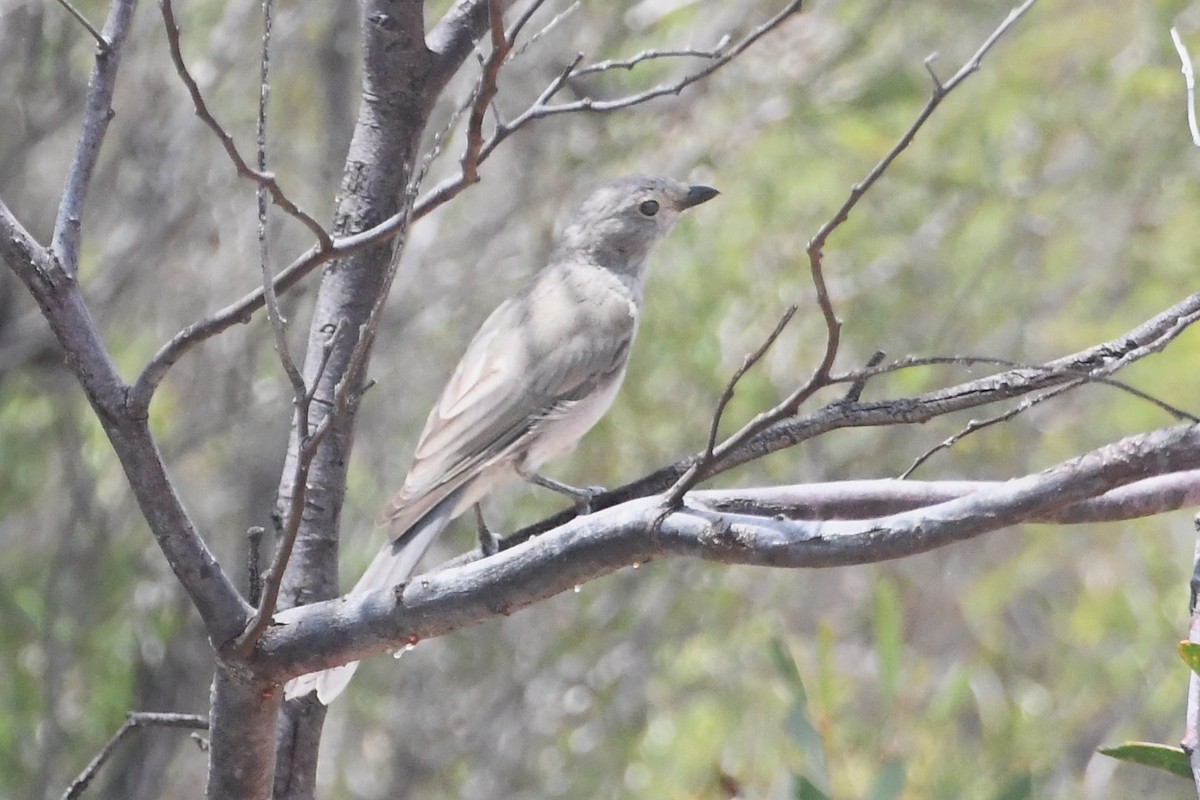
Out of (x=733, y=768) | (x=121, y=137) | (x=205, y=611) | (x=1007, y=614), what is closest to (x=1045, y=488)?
(x=205, y=611)

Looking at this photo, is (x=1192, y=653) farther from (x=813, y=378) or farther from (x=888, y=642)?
(x=888, y=642)

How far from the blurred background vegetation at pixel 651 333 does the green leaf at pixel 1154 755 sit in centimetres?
378

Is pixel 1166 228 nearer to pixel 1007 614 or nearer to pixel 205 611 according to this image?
pixel 1007 614

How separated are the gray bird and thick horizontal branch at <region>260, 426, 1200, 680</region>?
4.56ft

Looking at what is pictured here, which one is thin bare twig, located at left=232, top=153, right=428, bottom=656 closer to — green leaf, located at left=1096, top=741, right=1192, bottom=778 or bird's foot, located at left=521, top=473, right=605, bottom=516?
bird's foot, located at left=521, top=473, right=605, bottom=516

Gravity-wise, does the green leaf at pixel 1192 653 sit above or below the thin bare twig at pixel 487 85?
below

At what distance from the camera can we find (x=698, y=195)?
19.2 ft

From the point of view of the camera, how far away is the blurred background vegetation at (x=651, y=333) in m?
6.53

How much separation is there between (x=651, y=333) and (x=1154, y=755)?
16.0 feet

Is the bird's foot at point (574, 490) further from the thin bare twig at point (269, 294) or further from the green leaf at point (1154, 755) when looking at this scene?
the green leaf at point (1154, 755)

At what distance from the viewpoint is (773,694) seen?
757 cm

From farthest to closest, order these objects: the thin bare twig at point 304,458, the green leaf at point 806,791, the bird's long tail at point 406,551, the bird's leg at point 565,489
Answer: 1. the bird's long tail at point 406,551
2. the bird's leg at point 565,489
3. the green leaf at point 806,791
4. the thin bare twig at point 304,458

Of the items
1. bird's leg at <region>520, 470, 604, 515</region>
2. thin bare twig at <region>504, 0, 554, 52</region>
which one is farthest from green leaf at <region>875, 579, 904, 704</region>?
thin bare twig at <region>504, 0, 554, 52</region>

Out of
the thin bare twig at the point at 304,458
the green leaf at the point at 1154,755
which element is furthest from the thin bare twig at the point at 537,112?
the green leaf at the point at 1154,755
